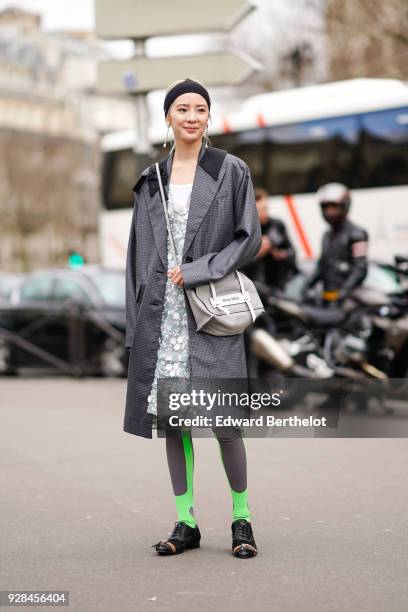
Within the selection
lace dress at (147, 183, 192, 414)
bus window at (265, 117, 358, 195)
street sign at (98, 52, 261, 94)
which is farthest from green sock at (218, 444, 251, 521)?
bus window at (265, 117, 358, 195)

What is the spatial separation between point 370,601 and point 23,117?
96.3 metres

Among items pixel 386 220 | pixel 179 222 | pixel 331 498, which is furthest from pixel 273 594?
pixel 386 220

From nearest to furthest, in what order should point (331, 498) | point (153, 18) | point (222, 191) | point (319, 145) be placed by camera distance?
point (222, 191) → point (331, 498) → point (153, 18) → point (319, 145)

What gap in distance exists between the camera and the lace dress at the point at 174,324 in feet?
18.9

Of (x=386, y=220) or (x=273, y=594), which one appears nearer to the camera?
(x=273, y=594)

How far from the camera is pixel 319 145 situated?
22500mm

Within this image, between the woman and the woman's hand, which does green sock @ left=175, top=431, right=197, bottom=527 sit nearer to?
the woman

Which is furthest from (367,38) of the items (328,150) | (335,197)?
(335,197)

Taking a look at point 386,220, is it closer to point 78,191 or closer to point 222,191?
point 222,191

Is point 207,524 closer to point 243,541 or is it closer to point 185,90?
point 243,541

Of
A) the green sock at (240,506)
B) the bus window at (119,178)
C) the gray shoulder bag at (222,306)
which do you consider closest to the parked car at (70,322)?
the bus window at (119,178)

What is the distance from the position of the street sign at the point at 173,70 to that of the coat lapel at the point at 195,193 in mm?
9971

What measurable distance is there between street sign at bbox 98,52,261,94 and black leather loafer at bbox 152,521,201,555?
1027 cm

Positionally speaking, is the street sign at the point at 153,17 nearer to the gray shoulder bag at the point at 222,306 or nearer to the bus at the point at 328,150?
the bus at the point at 328,150
